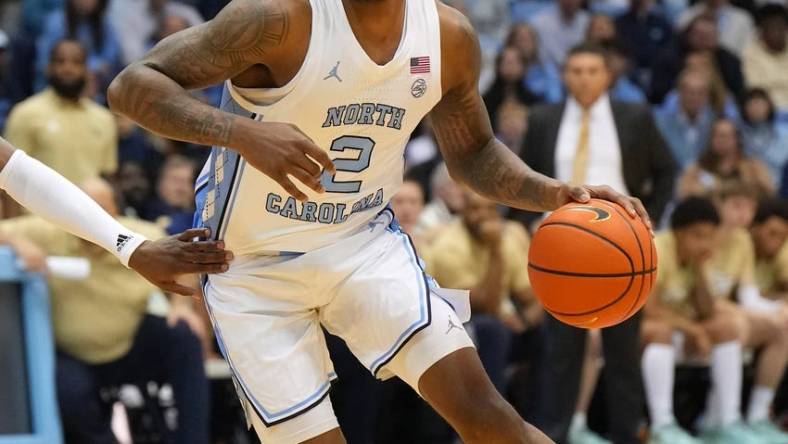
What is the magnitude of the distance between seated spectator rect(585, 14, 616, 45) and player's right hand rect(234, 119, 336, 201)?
8.26 metres

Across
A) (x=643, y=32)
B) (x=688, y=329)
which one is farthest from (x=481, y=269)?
(x=643, y=32)

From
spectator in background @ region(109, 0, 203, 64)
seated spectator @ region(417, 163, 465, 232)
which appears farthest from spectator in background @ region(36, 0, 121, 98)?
seated spectator @ region(417, 163, 465, 232)

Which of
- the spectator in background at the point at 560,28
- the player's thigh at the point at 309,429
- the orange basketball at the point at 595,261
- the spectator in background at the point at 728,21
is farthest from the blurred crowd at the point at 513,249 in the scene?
the orange basketball at the point at 595,261

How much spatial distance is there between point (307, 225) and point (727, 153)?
6.95m

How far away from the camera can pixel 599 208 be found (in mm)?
4363

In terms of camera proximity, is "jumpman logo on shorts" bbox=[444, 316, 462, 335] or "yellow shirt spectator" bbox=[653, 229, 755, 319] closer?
"jumpman logo on shorts" bbox=[444, 316, 462, 335]

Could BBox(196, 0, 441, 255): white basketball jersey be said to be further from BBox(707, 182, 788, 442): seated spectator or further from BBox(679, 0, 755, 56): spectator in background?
BBox(679, 0, 755, 56): spectator in background

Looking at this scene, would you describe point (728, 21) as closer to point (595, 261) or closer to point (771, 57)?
point (771, 57)

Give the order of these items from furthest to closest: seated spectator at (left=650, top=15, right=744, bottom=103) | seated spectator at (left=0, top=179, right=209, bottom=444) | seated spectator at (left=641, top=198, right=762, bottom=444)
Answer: seated spectator at (left=650, top=15, right=744, bottom=103), seated spectator at (left=641, top=198, right=762, bottom=444), seated spectator at (left=0, top=179, right=209, bottom=444)

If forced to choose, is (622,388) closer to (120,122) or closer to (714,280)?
(714,280)

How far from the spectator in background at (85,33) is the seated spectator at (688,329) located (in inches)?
167

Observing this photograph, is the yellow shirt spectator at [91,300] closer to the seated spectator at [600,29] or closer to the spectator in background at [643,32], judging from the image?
the seated spectator at [600,29]

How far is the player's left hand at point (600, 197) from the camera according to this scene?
4.40m

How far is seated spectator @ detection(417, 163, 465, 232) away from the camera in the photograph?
28.6ft
